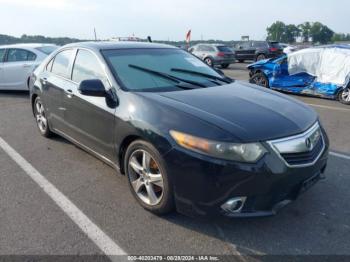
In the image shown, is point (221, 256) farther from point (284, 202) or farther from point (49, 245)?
point (49, 245)

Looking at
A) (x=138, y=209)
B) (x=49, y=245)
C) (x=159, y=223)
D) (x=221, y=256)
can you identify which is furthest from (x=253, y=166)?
(x=49, y=245)

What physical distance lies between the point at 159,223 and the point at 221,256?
70 cm

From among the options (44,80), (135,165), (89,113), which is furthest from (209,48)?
(135,165)

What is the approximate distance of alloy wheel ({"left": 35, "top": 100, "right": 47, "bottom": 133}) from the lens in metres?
5.62

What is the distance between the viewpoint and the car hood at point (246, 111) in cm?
279

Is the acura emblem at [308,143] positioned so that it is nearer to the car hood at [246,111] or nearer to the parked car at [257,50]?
the car hood at [246,111]

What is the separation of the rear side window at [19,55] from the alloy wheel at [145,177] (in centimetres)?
767

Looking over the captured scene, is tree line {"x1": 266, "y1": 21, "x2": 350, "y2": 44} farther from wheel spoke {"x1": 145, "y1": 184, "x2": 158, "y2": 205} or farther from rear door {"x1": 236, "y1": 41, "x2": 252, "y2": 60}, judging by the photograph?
wheel spoke {"x1": 145, "y1": 184, "x2": 158, "y2": 205}

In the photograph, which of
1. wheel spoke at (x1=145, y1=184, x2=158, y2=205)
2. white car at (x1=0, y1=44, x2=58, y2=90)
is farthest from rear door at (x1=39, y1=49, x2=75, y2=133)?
white car at (x1=0, y1=44, x2=58, y2=90)

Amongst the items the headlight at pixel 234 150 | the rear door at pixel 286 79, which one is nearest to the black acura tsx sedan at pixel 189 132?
the headlight at pixel 234 150

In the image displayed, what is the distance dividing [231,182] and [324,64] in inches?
323

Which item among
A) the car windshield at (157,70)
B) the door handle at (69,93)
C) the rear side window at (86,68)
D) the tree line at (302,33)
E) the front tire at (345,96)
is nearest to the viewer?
the car windshield at (157,70)

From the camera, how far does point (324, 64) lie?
959cm

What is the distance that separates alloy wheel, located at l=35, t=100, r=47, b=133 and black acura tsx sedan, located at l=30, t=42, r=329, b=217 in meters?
1.35
